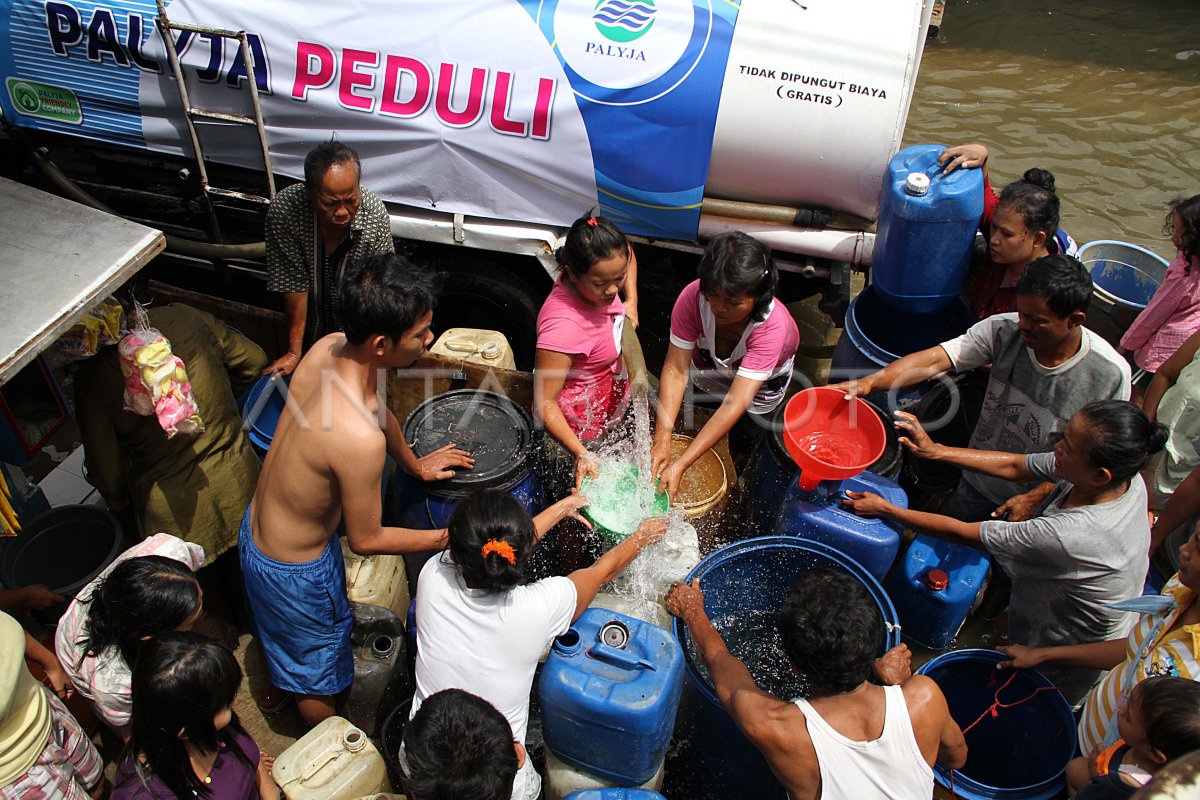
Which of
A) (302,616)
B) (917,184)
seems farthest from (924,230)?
(302,616)

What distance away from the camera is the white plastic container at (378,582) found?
3221 mm

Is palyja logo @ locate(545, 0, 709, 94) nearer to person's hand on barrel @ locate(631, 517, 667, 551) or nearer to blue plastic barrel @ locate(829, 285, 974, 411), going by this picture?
blue plastic barrel @ locate(829, 285, 974, 411)

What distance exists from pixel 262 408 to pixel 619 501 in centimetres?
173

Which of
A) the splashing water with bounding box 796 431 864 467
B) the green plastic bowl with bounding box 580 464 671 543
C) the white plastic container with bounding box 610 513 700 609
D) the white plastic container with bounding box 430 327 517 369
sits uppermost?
the splashing water with bounding box 796 431 864 467

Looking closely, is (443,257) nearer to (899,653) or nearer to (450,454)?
(450,454)

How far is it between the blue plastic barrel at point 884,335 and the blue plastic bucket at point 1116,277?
0.86m

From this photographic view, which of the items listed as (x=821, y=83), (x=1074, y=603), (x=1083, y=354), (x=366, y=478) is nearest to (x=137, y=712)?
(x=366, y=478)

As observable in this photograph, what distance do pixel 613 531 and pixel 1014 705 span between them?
1504mm

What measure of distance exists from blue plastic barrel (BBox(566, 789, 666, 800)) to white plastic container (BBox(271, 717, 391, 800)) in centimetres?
71

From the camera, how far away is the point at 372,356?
2.51 meters

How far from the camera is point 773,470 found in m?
3.27

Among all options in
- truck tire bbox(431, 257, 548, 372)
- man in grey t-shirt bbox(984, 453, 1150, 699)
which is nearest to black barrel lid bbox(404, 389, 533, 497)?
truck tire bbox(431, 257, 548, 372)

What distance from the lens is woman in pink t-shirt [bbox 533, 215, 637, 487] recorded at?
293 centimetres

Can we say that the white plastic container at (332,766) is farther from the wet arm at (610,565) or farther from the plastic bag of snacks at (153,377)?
the plastic bag of snacks at (153,377)
